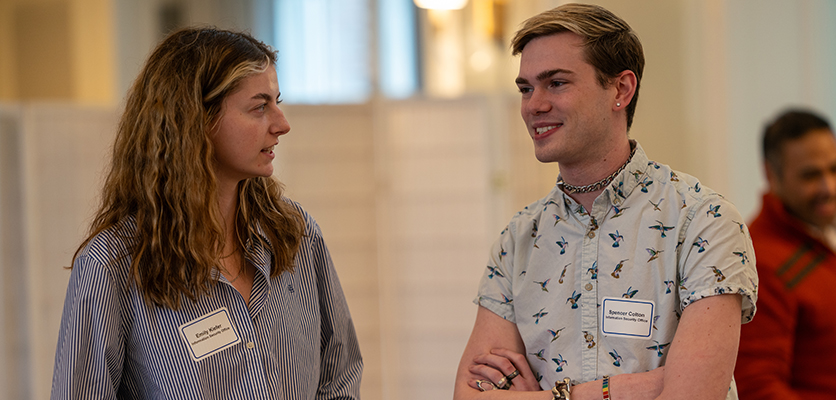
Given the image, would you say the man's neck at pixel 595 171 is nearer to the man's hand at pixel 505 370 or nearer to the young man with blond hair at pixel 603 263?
the young man with blond hair at pixel 603 263

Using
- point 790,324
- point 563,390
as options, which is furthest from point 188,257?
point 790,324

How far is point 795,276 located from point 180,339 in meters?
1.91

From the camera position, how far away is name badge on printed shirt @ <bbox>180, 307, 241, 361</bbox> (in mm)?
1472

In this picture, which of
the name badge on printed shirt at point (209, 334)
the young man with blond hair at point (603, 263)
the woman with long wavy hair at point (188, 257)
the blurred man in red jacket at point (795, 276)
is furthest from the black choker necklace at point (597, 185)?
the blurred man in red jacket at point (795, 276)

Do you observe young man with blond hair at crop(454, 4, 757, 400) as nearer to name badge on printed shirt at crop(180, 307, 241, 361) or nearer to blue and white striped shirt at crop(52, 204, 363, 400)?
blue and white striped shirt at crop(52, 204, 363, 400)

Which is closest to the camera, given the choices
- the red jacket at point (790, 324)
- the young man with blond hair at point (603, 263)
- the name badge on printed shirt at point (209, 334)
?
the young man with blond hair at point (603, 263)

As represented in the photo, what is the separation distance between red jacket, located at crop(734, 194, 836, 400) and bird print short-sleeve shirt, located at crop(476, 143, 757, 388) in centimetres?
81

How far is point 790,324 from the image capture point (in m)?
2.19

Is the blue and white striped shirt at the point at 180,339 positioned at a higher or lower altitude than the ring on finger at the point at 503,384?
higher

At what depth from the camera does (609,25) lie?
153cm

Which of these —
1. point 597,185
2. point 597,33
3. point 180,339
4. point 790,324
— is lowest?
point 790,324

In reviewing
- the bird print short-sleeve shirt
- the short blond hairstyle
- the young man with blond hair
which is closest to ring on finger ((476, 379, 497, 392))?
the young man with blond hair

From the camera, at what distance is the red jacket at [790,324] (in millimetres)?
2139

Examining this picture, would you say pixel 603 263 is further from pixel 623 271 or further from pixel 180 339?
pixel 180 339
